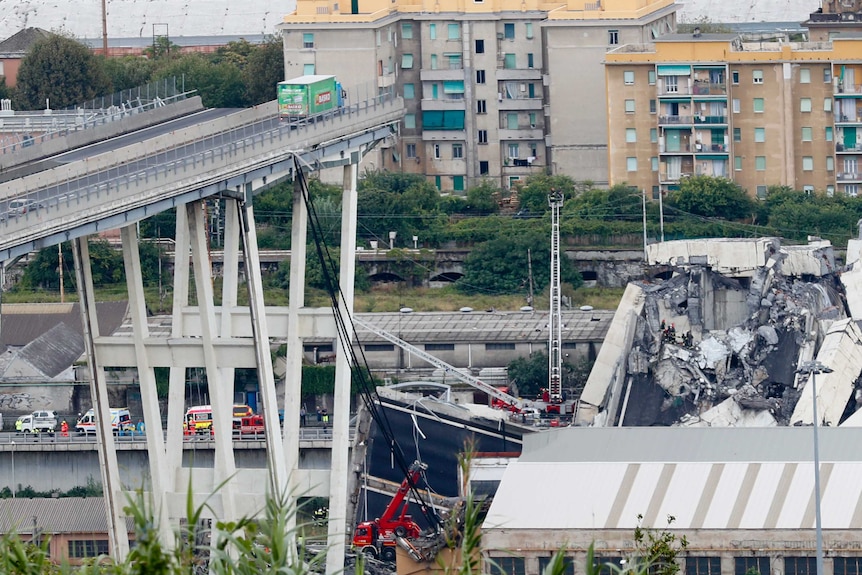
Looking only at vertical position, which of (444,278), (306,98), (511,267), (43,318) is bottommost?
(43,318)

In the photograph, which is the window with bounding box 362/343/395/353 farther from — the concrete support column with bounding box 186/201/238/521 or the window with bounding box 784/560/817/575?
the window with bounding box 784/560/817/575

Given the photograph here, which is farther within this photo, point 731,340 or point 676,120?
point 676,120

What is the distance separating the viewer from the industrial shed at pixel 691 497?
147ft

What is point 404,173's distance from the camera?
79.0m

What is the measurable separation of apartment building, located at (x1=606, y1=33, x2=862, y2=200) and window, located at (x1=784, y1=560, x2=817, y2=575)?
3206 centimetres

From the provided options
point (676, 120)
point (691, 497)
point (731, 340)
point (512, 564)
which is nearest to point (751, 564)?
point (691, 497)

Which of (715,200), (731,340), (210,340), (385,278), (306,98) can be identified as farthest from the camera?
(715,200)

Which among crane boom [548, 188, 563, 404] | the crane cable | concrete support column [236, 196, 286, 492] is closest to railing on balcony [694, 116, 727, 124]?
crane boom [548, 188, 563, 404]

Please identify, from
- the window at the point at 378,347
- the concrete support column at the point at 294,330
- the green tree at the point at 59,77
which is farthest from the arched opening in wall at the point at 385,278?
the concrete support column at the point at 294,330

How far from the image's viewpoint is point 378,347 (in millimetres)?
65000

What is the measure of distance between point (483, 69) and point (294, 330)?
1526 inches

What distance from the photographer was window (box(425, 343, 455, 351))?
65.2 m

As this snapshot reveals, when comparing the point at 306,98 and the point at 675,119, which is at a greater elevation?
the point at 306,98

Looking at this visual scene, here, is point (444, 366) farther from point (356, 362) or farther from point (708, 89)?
point (356, 362)
